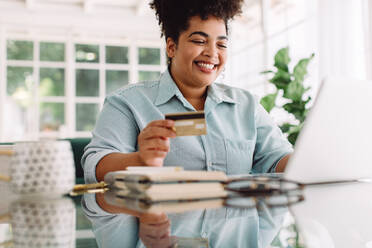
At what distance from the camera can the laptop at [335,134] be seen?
2.44 ft

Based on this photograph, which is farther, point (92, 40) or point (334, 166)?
point (92, 40)

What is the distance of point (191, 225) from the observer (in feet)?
1.64

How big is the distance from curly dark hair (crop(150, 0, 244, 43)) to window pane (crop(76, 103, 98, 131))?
5579mm

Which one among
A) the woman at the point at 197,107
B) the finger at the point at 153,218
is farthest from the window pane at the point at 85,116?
the finger at the point at 153,218

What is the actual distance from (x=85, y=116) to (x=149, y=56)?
1.68m

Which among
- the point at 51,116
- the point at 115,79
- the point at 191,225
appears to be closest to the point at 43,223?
the point at 191,225

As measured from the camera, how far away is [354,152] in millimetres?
847

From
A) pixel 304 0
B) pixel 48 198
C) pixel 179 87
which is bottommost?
pixel 48 198

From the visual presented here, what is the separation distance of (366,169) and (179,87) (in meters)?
0.77

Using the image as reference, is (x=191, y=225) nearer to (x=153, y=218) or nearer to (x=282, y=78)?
(x=153, y=218)

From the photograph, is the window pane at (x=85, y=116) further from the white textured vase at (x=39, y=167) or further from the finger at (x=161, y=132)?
the white textured vase at (x=39, y=167)

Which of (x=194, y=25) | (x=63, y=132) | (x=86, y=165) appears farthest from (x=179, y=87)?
(x=63, y=132)

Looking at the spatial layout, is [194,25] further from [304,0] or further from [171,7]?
[304,0]

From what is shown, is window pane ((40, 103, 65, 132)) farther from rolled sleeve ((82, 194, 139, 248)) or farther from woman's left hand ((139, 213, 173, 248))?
woman's left hand ((139, 213, 173, 248))
